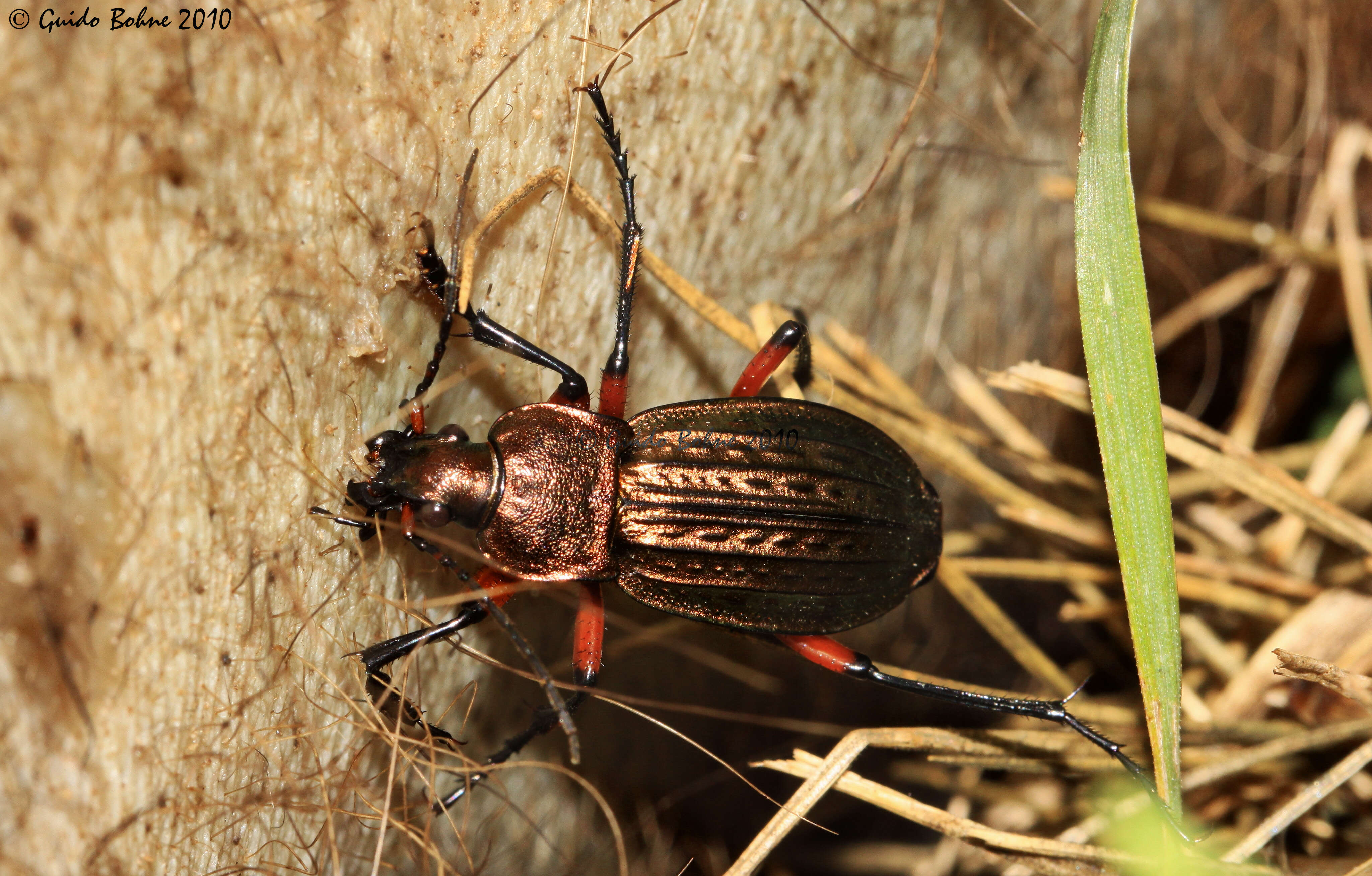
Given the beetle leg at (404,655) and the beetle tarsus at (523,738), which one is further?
the beetle tarsus at (523,738)

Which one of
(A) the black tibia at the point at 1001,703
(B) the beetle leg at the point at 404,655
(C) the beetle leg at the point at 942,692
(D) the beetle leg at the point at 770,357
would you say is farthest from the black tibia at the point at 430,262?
(A) the black tibia at the point at 1001,703

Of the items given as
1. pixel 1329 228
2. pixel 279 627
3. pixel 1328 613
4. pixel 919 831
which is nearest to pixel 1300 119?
pixel 1329 228

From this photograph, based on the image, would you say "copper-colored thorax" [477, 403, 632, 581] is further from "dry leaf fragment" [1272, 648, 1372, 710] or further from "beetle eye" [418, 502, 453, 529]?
"dry leaf fragment" [1272, 648, 1372, 710]

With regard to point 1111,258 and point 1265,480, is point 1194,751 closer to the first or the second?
point 1265,480

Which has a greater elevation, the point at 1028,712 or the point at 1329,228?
the point at 1329,228

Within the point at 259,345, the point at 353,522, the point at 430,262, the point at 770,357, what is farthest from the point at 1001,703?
the point at 259,345

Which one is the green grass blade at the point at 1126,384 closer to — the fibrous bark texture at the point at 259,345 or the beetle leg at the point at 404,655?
the fibrous bark texture at the point at 259,345
